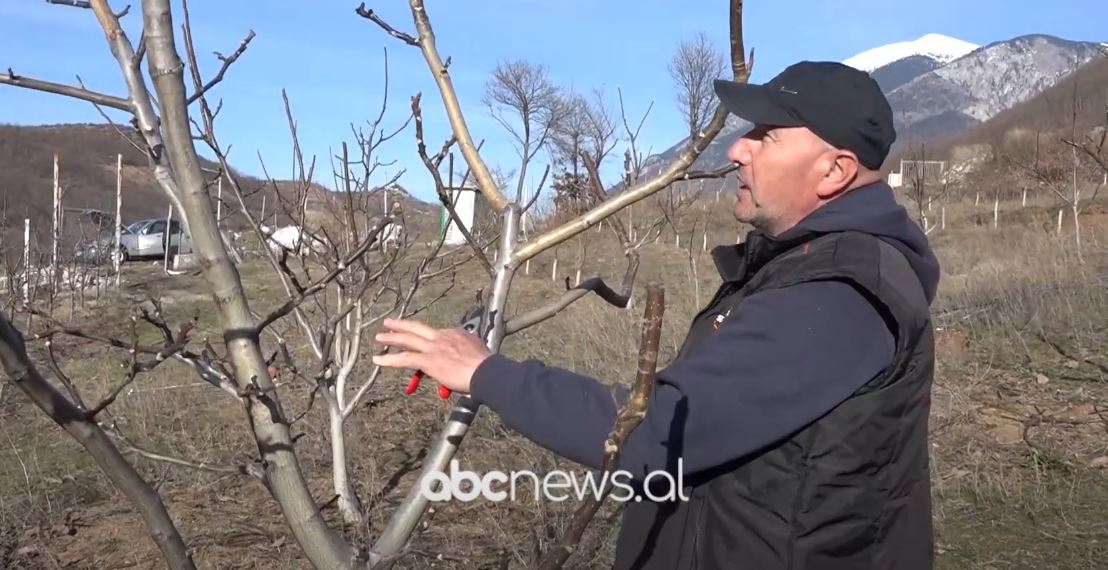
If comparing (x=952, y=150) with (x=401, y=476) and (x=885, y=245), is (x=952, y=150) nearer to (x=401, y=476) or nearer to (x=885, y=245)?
(x=401, y=476)

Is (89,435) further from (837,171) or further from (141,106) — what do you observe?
(837,171)

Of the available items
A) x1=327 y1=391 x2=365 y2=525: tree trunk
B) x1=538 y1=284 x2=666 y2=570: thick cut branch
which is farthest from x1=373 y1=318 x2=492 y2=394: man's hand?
x1=327 y1=391 x2=365 y2=525: tree trunk

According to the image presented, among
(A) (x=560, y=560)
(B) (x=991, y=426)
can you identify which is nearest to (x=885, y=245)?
(A) (x=560, y=560)

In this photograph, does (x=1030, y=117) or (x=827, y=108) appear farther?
(x=1030, y=117)

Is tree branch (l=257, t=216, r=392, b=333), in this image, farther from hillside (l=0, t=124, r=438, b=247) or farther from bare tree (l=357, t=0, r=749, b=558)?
hillside (l=0, t=124, r=438, b=247)

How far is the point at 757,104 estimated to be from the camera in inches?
61.8

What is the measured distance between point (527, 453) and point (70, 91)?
4763mm

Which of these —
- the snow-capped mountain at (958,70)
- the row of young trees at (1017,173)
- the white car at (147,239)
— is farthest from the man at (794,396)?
the snow-capped mountain at (958,70)

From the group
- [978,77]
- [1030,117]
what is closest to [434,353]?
[1030,117]

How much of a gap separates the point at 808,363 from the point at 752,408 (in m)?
0.10

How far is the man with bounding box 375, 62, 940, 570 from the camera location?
1347 millimetres

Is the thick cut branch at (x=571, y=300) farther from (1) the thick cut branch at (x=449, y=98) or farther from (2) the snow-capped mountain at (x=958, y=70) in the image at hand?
(2) the snow-capped mountain at (x=958, y=70)

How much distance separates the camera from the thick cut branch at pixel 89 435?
3.76 ft

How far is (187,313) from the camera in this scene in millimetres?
15031
